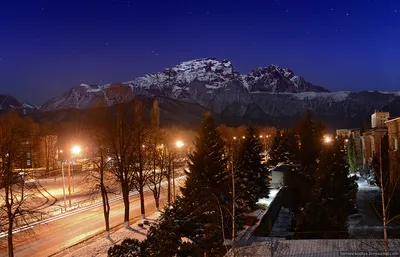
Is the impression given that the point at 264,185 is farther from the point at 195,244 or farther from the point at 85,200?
the point at 195,244

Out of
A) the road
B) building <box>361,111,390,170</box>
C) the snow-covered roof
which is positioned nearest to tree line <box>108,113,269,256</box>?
the snow-covered roof

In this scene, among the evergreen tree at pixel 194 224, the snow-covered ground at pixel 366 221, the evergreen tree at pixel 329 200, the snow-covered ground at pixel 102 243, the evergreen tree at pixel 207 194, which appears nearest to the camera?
the evergreen tree at pixel 194 224

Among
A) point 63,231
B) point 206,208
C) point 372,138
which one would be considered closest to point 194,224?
point 206,208

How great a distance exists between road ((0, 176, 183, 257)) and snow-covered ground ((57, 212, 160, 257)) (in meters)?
1.02

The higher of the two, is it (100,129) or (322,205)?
(100,129)

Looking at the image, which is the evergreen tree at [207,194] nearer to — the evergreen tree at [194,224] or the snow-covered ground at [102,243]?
the evergreen tree at [194,224]

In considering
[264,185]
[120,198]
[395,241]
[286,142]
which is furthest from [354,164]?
[395,241]

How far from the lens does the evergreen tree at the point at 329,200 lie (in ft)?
72.4

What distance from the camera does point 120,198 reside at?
3691 centimetres

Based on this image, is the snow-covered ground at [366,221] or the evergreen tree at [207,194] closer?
the evergreen tree at [207,194]

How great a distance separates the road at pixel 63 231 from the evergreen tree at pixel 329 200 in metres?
11.9

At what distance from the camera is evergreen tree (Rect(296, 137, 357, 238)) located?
22.1 m

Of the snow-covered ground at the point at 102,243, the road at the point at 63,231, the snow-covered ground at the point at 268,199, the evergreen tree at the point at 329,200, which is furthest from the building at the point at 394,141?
the snow-covered ground at the point at 102,243

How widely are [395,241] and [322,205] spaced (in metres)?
4.91
